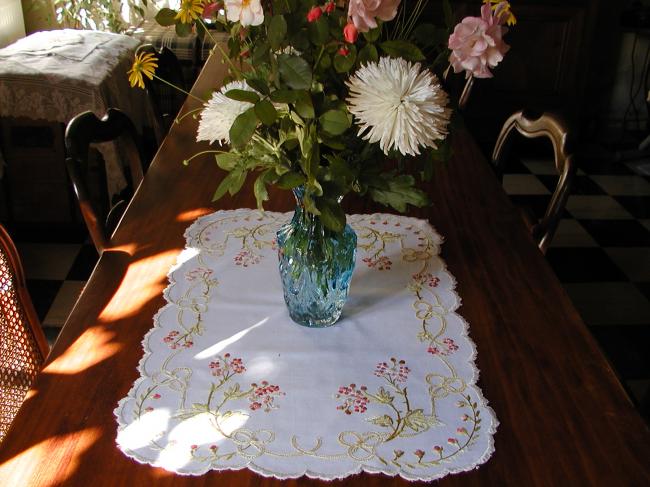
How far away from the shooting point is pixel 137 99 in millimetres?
3475

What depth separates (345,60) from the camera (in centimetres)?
91

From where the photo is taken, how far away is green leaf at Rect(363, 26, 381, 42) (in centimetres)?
91

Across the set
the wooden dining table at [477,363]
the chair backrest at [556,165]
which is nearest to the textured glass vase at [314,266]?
the wooden dining table at [477,363]

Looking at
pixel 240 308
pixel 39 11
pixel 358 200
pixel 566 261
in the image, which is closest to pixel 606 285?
pixel 566 261

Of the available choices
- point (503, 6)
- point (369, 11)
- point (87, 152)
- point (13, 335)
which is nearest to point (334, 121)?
point (369, 11)

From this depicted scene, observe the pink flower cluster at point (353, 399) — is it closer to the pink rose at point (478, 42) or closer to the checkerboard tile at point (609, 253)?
the pink rose at point (478, 42)

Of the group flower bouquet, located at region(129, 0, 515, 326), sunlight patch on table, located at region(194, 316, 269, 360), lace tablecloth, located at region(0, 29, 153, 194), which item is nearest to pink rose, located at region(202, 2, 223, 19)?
flower bouquet, located at region(129, 0, 515, 326)

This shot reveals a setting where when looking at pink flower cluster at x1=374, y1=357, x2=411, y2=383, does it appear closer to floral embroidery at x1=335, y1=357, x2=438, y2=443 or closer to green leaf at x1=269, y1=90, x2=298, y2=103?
floral embroidery at x1=335, y1=357, x2=438, y2=443

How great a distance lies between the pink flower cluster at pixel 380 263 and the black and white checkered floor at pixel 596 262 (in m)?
0.89

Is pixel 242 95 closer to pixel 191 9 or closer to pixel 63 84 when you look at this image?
pixel 191 9

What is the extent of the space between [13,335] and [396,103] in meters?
0.79

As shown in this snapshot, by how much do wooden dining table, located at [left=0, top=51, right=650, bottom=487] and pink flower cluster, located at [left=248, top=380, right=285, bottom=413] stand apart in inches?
5.2

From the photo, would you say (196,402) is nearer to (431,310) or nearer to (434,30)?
(431,310)

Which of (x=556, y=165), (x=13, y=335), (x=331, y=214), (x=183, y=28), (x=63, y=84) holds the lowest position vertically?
(x=63, y=84)
